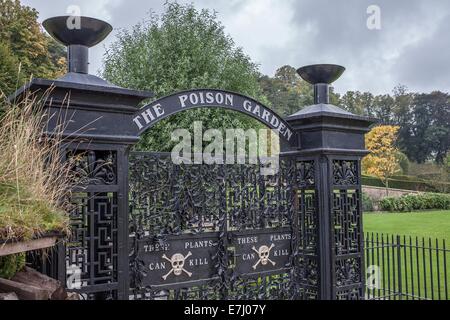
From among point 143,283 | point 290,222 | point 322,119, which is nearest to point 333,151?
point 322,119

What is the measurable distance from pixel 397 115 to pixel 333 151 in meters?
59.6

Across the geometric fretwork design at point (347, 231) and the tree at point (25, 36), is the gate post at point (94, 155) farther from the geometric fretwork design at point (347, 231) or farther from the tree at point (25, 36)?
the tree at point (25, 36)

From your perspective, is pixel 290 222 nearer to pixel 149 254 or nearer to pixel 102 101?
pixel 149 254

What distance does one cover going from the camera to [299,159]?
5.09 m

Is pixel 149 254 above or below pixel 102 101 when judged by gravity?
below

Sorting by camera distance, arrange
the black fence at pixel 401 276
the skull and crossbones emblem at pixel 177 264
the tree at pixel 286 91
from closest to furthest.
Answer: the skull and crossbones emblem at pixel 177 264 → the black fence at pixel 401 276 → the tree at pixel 286 91

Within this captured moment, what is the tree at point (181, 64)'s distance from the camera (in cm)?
1252

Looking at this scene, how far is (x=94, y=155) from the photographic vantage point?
3639mm

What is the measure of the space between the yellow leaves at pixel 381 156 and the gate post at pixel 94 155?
3337cm

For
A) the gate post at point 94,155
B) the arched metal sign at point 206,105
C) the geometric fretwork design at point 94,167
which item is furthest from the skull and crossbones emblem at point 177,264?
the arched metal sign at point 206,105

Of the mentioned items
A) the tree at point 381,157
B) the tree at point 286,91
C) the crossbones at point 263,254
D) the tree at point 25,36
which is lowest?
the crossbones at point 263,254

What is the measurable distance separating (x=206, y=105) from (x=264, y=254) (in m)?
1.67

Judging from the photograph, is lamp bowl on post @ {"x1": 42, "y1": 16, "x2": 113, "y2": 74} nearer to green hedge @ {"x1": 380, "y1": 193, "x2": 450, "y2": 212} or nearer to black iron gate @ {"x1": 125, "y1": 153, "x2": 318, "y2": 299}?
black iron gate @ {"x1": 125, "y1": 153, "x2": 318, "y2": 299}

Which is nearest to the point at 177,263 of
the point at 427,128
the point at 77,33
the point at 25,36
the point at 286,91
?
the point at 77,33
